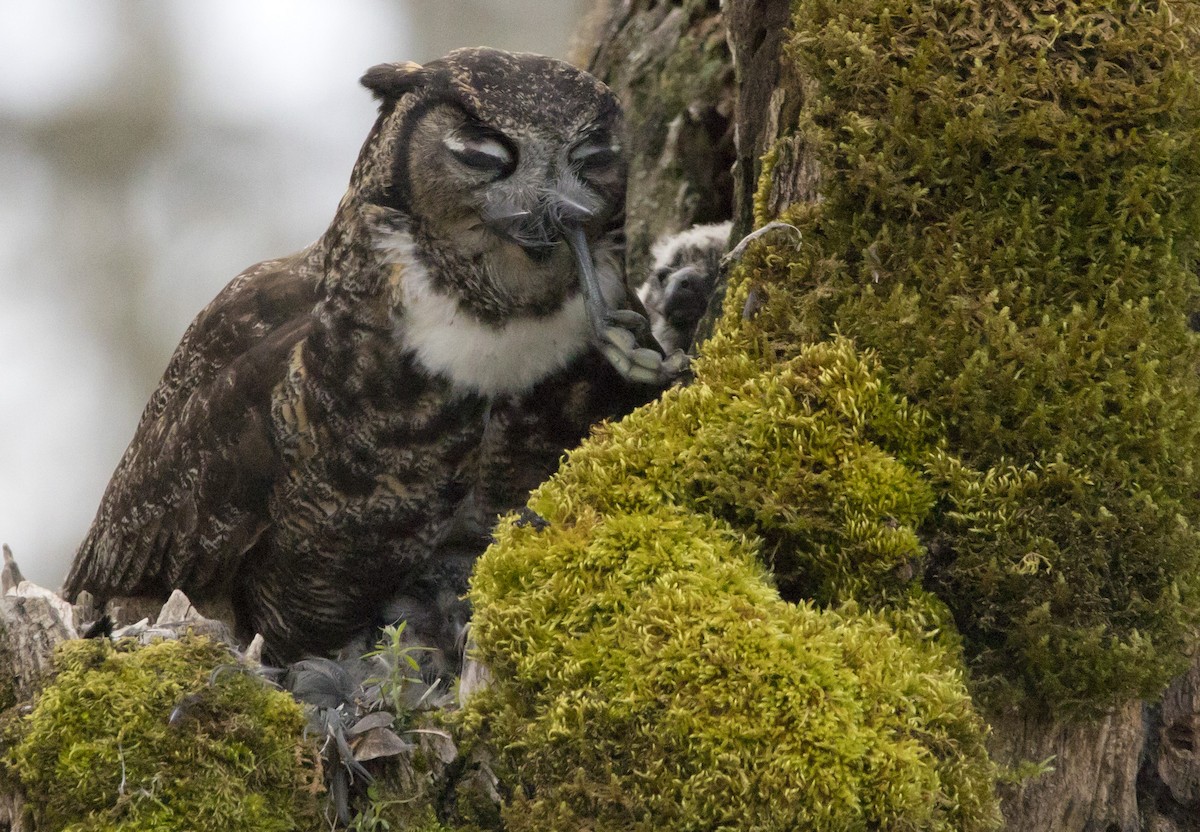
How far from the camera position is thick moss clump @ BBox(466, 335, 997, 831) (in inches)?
58.3

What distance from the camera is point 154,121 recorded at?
7.98 metres

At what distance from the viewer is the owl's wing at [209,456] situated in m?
2.68

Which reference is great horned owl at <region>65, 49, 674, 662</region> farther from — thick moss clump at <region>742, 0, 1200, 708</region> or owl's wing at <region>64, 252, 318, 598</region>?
Answer: thick moss clump at <region>742, 0, 1200, 708</region>

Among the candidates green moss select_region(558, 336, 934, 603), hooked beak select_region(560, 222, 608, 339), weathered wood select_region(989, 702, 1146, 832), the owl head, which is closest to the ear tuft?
→ the owl head

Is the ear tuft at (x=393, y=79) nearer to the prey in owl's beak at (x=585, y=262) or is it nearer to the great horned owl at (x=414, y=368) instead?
the great horned owl at (x=414, y=368)

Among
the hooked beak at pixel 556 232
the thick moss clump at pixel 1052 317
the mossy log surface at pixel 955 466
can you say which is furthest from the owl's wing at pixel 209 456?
the thick moss clump at pixel 1052 317

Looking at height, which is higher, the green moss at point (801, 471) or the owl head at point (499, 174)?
the owl head at point (499, 174)

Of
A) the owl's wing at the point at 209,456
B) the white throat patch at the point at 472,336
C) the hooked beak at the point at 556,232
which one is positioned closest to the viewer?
the hooked beak at the point at 556,232

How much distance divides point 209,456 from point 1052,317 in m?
1.87

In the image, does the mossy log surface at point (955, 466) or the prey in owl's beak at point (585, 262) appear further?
the prey in owl's beak at point (585, 262)

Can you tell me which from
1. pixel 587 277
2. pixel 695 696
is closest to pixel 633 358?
pixel 587 277

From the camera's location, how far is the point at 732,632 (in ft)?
5.08

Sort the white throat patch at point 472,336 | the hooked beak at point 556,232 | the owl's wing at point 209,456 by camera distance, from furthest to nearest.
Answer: the owl's wing at point 209,456 < the white throat patch at point 472,336 < the hooked beak at point 556,232

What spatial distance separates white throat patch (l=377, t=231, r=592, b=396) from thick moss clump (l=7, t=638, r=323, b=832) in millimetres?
860
